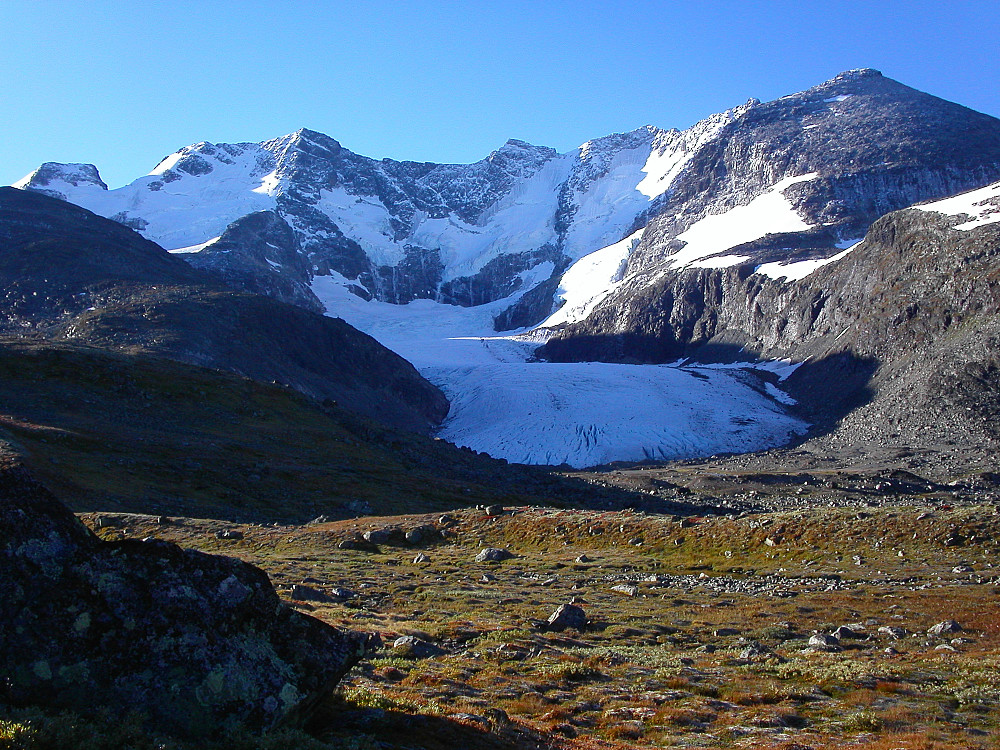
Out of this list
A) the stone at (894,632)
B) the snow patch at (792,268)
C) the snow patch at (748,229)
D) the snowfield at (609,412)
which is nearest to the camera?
the stone at (894,632)

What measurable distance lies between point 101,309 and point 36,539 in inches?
3416

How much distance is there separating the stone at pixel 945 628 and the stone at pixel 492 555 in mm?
15912

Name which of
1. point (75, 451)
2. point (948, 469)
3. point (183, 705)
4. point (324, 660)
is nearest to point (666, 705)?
point (324, 660)

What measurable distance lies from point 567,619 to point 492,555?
12028 millimetres

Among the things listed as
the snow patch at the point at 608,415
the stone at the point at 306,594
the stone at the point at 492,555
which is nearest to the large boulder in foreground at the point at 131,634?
the stone at the point at 306,594

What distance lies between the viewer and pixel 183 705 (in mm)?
7859

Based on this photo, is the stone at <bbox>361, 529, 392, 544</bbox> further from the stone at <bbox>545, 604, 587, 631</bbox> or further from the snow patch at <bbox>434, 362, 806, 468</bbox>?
the snow patch at <bbox>434, 362, 806, 468</bbox>

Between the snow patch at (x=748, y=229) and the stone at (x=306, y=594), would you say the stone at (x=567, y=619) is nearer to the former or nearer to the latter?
the stone at (x=306, y=594)

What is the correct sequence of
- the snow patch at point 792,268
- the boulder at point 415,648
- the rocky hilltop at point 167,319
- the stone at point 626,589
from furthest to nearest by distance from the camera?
1. the snow patch at point 792,268
2. the rocky hilltop at point 167,319
3. the stone at point 626,589
4. the boulder at point 415,648

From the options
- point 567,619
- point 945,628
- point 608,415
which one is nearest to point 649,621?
point 567,619

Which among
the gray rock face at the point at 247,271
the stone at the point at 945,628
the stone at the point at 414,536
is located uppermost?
the gray rock face at the point at 247,271

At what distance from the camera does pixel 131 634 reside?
26.6 ft

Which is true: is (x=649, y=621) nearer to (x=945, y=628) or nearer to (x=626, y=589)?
(x=626, y=589)

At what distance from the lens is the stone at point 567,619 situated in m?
18.6
